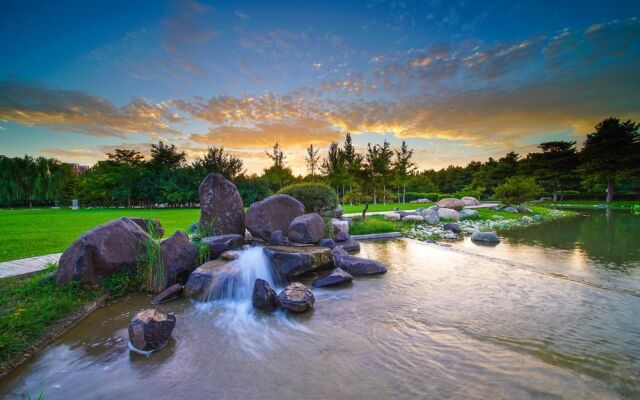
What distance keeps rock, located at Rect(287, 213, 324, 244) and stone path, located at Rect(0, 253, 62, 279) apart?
5.74 m

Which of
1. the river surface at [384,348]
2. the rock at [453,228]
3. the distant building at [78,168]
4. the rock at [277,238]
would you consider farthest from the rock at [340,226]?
the distant building at [78,168]

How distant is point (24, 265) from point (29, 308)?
3.44 metres

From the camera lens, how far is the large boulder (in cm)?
500

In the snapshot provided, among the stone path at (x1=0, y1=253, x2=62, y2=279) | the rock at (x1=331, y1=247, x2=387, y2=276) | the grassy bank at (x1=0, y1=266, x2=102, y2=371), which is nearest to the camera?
the grassy bank at (x1=0, y1=266, x2=102, y2=371)

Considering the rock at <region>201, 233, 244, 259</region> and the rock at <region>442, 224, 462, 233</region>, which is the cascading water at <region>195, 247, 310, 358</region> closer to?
the rock at <region>201, 233, 244, 259</region>

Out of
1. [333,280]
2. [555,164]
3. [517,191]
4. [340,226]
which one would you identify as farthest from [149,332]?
[555,164]

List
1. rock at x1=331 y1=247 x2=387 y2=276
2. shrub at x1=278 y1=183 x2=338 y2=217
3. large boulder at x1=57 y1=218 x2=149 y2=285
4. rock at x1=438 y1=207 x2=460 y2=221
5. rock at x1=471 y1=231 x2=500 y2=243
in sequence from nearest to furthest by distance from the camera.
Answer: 1. large boulder at x1=57 y1=218 x2=149 y2=285
2. rock at x1=331 y1=247 x2=387 y2=276
3. rock at x1=471 y1=231 x2=500 y2=243
4. shrub at x1=278 y1=183 x2=338 y2=217
5. rock at x1=438 y1=207 x2=460 y2=221

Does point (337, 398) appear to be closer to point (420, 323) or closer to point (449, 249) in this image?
point (420, 323)

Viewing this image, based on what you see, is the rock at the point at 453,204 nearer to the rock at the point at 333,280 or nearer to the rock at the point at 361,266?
the rock at the point at 361,266

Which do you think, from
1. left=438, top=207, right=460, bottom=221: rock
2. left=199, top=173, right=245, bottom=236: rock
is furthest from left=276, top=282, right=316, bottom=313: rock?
left=438, top=207, right=460, bottom=221: rock

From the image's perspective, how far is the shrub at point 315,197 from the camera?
1174cm

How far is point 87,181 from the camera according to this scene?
4075 cm

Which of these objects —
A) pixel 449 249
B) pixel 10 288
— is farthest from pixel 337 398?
pixel 449 249

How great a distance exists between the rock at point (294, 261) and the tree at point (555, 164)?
41.1 m
